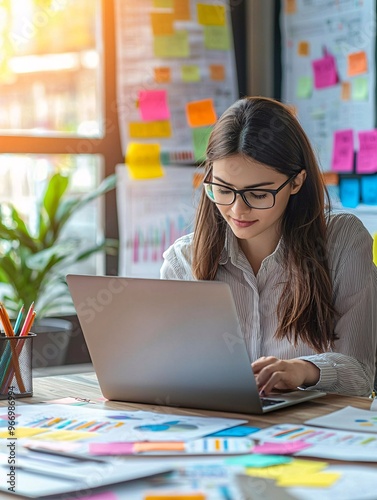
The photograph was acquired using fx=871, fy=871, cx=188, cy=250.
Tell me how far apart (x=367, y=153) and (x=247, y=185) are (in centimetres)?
145

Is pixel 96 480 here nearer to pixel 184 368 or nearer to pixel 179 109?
pixel 184 368

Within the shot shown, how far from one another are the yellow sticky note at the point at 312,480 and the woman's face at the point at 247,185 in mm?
843

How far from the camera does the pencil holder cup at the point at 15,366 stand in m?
1.65

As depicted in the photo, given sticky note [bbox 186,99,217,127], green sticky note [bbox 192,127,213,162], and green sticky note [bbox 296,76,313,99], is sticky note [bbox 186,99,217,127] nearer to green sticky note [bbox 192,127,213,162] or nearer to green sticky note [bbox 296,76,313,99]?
green sticky note [bbox 192,127,213,162]

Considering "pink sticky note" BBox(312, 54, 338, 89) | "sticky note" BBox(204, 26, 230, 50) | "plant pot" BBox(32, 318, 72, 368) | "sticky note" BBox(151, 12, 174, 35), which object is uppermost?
"sticky note" BBox(151, 12, 174, 35)

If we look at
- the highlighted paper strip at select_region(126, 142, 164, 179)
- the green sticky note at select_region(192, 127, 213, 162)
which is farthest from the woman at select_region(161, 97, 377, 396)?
the green sticky note at select_region(192, 127, 213, 162)

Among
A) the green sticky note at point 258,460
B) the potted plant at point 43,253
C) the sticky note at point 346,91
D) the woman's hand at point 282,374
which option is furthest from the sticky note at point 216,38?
the green sticky note at point 258,460

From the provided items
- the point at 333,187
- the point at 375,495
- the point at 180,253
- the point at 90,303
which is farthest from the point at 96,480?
the point at 333,187

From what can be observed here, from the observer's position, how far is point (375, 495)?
1.03 meters

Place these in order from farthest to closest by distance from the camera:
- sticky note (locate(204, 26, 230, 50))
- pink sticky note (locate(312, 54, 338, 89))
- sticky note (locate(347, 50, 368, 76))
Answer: sticky note (locate(204, 26, 230, 50)), pink sticky note (locate(312, 54, 338, 89)), sticky note (locate(347, 50, 368, 76))

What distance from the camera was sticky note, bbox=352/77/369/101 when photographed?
322 centimetres

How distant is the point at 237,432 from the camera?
4.42 ft

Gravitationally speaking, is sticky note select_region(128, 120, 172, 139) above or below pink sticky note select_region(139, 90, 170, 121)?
below

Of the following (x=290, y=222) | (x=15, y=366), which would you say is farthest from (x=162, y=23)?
(x=15, y=366)
